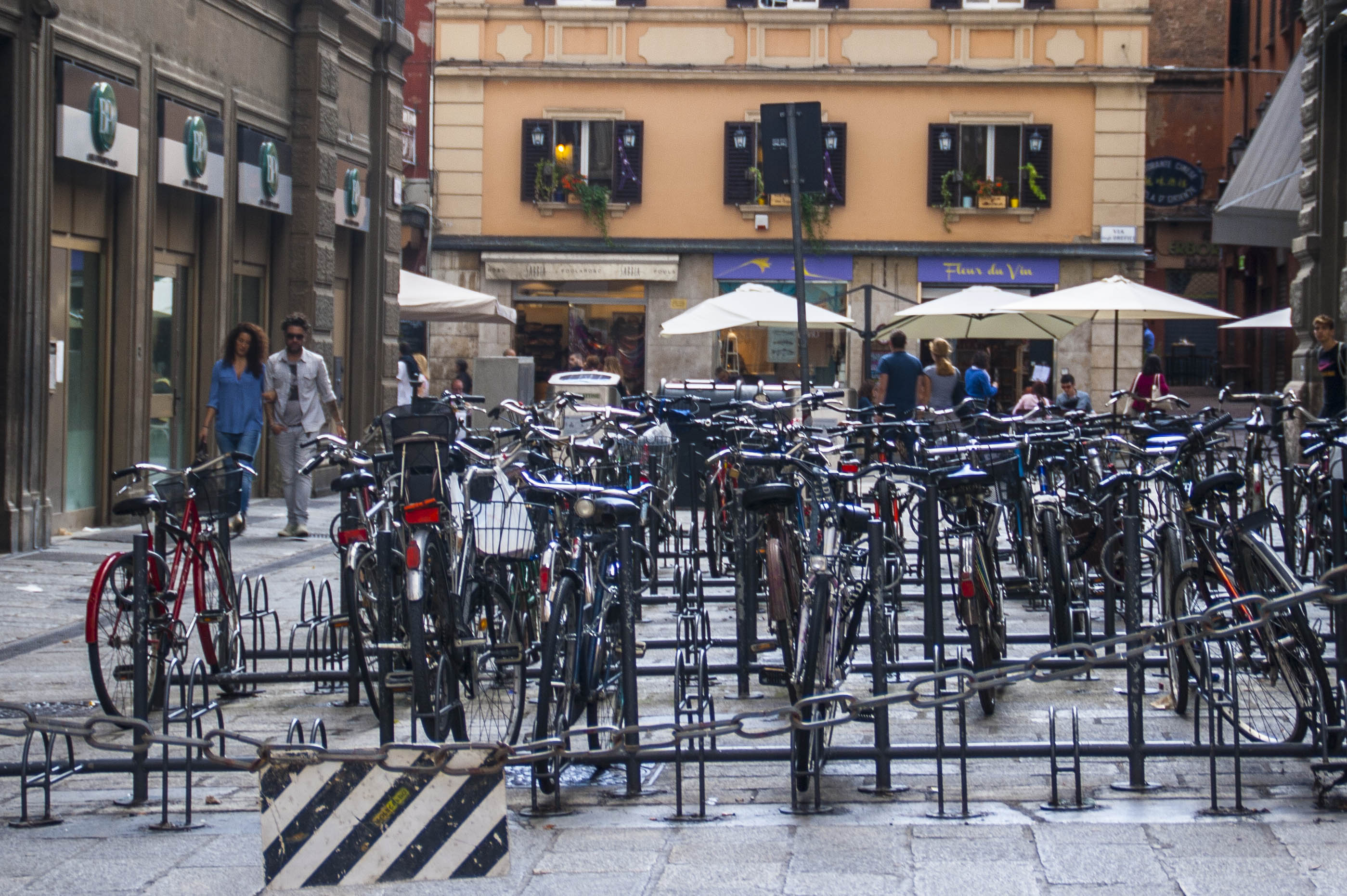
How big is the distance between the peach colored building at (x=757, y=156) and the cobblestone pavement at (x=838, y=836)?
75.2ft

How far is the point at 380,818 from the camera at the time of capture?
4145 millimetres

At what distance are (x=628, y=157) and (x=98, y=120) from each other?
17470 millimetres

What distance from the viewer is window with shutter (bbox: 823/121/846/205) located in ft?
95.1

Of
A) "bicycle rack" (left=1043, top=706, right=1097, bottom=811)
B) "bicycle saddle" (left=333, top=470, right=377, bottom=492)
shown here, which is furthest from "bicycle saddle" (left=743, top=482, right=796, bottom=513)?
"bicycle saddle" (left=333, top=470, right=377, bottom=492)

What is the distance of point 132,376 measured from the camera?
13.3 m

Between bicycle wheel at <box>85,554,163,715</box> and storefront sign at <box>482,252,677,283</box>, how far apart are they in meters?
22.8

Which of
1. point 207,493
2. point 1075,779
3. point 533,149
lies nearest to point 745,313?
point 533,149

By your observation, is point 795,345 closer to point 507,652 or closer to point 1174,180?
point 1174,180

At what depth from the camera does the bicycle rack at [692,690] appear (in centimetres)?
495

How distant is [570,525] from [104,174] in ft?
27.4

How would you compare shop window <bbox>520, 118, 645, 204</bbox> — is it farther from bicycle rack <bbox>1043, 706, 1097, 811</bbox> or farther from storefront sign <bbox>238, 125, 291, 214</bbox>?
bicycle rack <bbox>1043, 706, 1097, 811</bbox>

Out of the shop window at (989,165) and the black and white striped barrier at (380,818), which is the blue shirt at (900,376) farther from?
the shop window at (989,165)

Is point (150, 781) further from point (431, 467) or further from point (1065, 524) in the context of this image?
point (1065, 524)

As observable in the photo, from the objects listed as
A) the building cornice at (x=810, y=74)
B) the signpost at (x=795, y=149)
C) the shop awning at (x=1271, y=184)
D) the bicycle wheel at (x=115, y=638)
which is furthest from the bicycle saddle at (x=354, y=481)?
the building cornice at (x=810, y=74)
